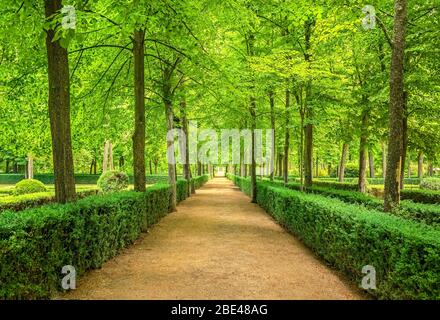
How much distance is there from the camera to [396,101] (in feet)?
27.5

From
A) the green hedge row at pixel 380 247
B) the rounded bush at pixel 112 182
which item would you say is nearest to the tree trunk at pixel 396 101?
the green hedge row at pixel 380 247

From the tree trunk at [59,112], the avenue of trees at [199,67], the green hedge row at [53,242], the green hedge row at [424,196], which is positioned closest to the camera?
the green hedge row at [53,242]

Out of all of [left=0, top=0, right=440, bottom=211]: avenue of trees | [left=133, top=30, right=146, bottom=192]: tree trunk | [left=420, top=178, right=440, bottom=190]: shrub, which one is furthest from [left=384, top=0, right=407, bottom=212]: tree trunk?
[left=420, top=178, right=440, bottom=190]: shrub

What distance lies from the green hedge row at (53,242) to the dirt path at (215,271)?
40cm

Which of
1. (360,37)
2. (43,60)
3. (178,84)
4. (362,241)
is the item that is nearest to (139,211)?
(43,60)

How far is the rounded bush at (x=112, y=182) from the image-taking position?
2348 cm

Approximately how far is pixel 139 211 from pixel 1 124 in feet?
18.9

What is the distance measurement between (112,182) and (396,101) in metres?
18.9

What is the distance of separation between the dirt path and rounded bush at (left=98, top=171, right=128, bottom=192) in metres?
12.0

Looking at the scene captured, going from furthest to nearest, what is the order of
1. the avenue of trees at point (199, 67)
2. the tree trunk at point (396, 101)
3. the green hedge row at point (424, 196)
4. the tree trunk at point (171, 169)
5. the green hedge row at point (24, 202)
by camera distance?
the tree trunk at point (171, 169), the green hedge row at point (424, 196), the green hedge row at point (24, 202), the tree trunk at point (396, 101), the avenue of trees at point (199, 67)

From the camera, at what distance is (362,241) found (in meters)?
6.41

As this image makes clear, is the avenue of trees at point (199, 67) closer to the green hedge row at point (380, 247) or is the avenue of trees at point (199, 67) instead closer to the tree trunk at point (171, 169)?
the tree trunk at point (171, 169)

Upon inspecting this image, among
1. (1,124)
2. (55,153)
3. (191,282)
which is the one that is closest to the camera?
(191,282)
